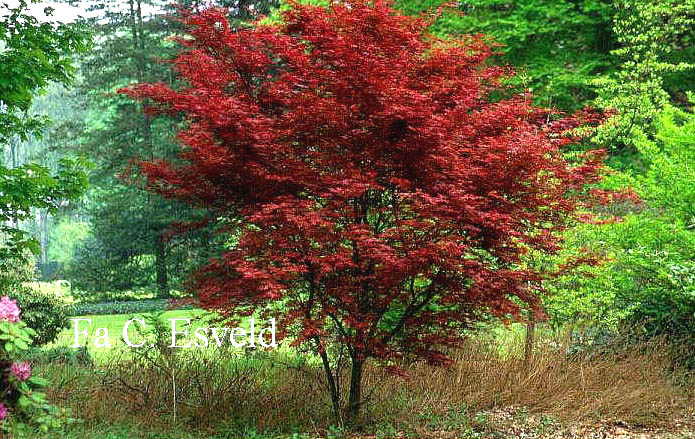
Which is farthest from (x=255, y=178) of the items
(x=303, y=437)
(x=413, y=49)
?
(x=303, y=437)

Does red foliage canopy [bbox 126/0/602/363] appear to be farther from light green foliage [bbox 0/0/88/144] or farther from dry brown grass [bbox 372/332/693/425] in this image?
light green foliage [bbox 0/0/88/144]

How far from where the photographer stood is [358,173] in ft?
20.5

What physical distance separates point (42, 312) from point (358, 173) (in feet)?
24.7

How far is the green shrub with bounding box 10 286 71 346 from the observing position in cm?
1150

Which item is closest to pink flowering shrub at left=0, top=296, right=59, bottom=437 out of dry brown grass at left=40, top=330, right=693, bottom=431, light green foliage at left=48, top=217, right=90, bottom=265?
dry brown grass at left=40, top=330, right=693, bottom=431

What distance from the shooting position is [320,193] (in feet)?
20.7

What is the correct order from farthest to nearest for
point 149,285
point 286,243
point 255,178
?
1. point 149,285
2. point 255,178
3. point 286,243

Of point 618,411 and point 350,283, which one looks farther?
point 618,411

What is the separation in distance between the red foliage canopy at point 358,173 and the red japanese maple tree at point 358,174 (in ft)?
0.06

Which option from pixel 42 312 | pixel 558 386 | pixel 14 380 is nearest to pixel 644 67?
pixel 558 386

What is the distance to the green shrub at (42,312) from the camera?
37.7 ft

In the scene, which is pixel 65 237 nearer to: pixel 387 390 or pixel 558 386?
pixel 387 390

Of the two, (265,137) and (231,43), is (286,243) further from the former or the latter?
(231,43)

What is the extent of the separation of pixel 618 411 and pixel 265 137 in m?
4.90
